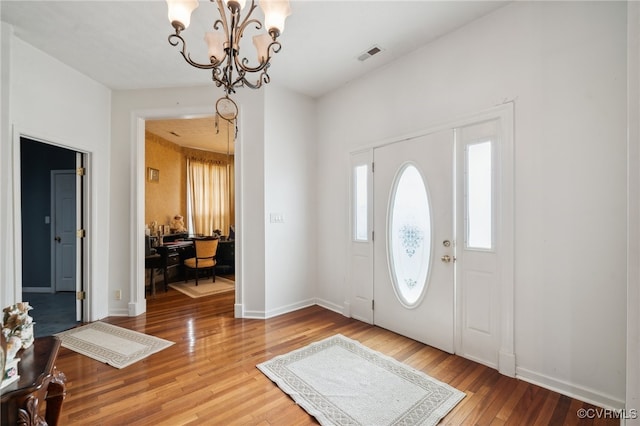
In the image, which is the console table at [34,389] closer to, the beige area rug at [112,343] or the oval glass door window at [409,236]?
the beige area rug at [112,343]

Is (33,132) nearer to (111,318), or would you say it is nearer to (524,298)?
(111,318)

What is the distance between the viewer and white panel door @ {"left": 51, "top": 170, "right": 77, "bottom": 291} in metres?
4.79

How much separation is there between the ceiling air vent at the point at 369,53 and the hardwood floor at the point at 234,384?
9.99ft

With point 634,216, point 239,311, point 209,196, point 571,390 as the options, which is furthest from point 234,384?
point 209,196

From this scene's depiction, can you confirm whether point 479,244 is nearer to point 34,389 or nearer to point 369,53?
point 369,53

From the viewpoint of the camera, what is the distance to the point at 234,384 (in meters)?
2.19

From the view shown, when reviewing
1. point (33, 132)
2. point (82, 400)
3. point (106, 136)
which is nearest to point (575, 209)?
point (82, 400)

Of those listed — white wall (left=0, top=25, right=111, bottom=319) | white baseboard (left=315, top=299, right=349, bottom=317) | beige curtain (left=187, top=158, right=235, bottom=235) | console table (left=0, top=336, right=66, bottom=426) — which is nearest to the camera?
console table (left=0, top=336, right=66, bottom=426)

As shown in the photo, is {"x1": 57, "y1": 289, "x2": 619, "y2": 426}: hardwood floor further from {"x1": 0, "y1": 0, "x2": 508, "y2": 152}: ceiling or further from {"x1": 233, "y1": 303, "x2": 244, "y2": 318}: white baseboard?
{"x1": 0, "y1": 0, "x2": 508, "y2": 152}: ceiling

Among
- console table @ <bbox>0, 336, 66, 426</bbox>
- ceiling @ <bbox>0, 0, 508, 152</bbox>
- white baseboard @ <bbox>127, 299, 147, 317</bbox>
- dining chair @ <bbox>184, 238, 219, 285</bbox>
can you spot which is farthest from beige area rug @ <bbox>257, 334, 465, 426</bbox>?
dining chair @ <bbox>184, 238, 219, 285</bbox>

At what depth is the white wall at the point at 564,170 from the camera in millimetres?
1855

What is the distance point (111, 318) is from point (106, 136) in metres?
2.38

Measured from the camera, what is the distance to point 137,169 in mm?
3748

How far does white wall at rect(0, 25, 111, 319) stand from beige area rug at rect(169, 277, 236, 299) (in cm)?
132
